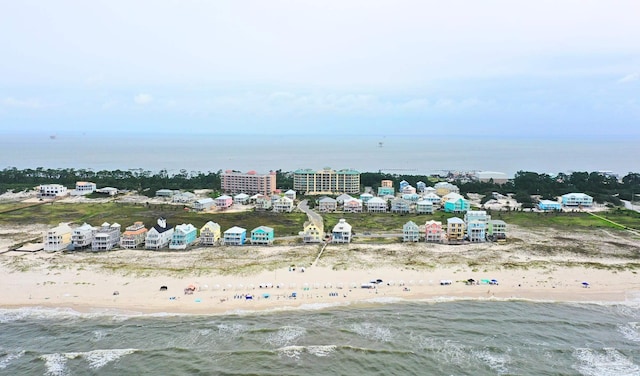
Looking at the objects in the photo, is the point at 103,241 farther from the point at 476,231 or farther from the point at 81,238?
the point at 476,231

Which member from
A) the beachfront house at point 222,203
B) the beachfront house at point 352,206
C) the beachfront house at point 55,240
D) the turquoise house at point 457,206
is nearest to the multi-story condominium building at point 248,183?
the beachfront house at point 222,203

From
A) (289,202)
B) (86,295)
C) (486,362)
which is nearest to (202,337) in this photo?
(86,295)

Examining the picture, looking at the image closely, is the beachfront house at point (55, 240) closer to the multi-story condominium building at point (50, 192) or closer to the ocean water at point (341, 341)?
the ocean water at point (341, 341)

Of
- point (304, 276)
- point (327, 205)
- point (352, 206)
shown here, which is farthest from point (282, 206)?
point (304, 276)

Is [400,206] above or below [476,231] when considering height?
above

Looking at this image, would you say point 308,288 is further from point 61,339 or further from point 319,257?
point 61,339

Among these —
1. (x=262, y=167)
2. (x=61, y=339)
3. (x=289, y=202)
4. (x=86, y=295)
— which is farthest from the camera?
(x=262, y=167)

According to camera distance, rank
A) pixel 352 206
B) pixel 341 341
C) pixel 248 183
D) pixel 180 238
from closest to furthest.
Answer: pixel 341 341 → pixel 180 238 → pixel 352 206 → pixel 248 183
